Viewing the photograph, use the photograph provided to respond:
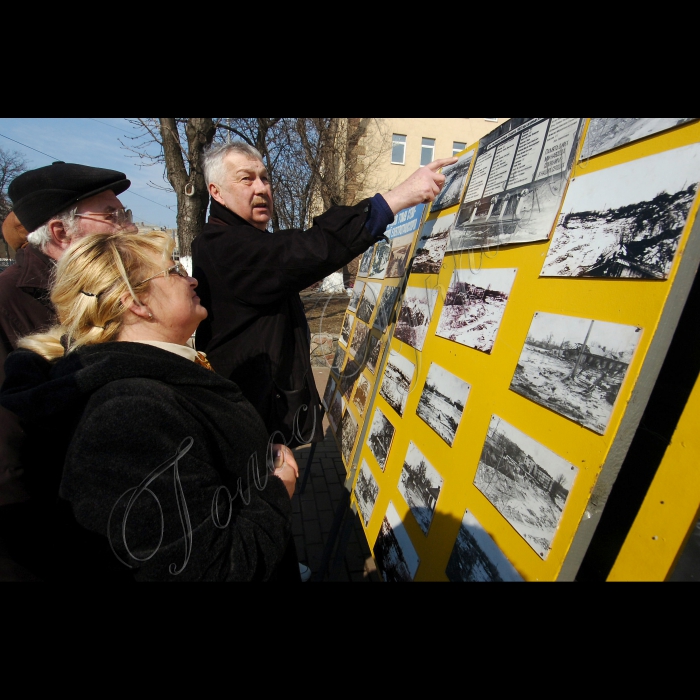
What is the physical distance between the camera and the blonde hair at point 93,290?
3.21 ft

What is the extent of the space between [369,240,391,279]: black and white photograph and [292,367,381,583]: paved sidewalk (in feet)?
4.18

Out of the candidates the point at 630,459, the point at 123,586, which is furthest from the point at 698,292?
the point at 123,586

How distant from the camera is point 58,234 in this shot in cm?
155

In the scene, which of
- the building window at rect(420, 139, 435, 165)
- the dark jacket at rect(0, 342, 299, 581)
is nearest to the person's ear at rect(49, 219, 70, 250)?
the dark jacket at rect(0, 342, 299, 581)

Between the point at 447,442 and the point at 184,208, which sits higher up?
the point at 184,208

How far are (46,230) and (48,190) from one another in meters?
0.16

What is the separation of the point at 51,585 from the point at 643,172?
1743 mm

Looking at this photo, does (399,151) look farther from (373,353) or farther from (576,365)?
(576,365)

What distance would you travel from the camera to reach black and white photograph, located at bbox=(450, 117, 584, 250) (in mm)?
896

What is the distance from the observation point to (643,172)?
69 centimetres

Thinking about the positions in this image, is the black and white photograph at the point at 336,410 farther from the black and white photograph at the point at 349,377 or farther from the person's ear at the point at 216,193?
the person's ear at the point at 216,193

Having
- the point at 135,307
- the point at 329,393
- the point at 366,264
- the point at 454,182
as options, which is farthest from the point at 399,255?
the point at 135,307

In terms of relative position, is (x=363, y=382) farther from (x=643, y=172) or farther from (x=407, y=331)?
(x=643, y=172)

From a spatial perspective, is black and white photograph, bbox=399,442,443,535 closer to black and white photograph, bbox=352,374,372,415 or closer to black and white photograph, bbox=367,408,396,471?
black and white photograph, bbox=367,408,396,471
